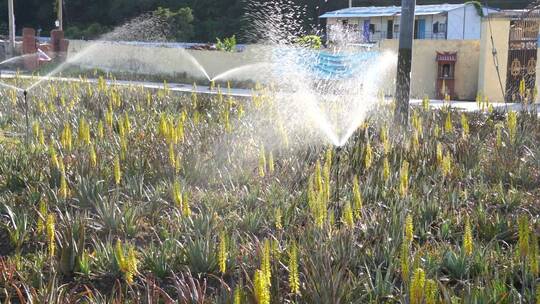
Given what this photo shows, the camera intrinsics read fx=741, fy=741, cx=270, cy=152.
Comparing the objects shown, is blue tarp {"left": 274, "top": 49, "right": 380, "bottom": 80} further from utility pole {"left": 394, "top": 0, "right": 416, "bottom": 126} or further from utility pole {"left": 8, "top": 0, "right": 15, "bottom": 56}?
utility pole {"left": 8, "top": 0, "right": 15, "bottom": 56}

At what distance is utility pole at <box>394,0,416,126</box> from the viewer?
891 cm

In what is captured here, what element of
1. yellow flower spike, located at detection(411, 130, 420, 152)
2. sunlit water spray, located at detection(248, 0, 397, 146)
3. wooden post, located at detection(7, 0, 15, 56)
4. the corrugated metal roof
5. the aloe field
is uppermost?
the corrugated metal roof

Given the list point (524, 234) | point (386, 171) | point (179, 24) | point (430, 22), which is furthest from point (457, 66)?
point (179, 24)

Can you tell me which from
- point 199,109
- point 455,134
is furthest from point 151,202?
point 199,109

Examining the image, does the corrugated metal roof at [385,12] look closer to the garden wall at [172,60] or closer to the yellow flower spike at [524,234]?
the garden wall at [172,60]

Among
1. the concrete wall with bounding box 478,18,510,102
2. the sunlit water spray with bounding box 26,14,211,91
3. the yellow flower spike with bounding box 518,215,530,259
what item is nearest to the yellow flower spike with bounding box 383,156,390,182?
the yellow flower spike with bounding box 518,215,530,259

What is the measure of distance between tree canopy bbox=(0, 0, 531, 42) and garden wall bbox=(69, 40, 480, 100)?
68.2 ft

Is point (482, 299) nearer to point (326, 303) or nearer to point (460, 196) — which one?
point (326, 303)

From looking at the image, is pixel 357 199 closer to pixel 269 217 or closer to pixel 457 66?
pixel 269 217

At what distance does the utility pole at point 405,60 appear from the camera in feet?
29.2

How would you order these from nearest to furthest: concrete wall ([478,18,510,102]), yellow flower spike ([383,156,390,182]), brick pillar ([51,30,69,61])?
yellow flower spike ([383,156,390,182]), concrete wall ([478,18,510,102]), brick pillar ([51,30,69,61])

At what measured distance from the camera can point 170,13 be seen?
54500 millimetres

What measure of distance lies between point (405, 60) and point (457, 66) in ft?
35.7

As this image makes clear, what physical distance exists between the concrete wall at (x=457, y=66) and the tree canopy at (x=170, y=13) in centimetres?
3193
